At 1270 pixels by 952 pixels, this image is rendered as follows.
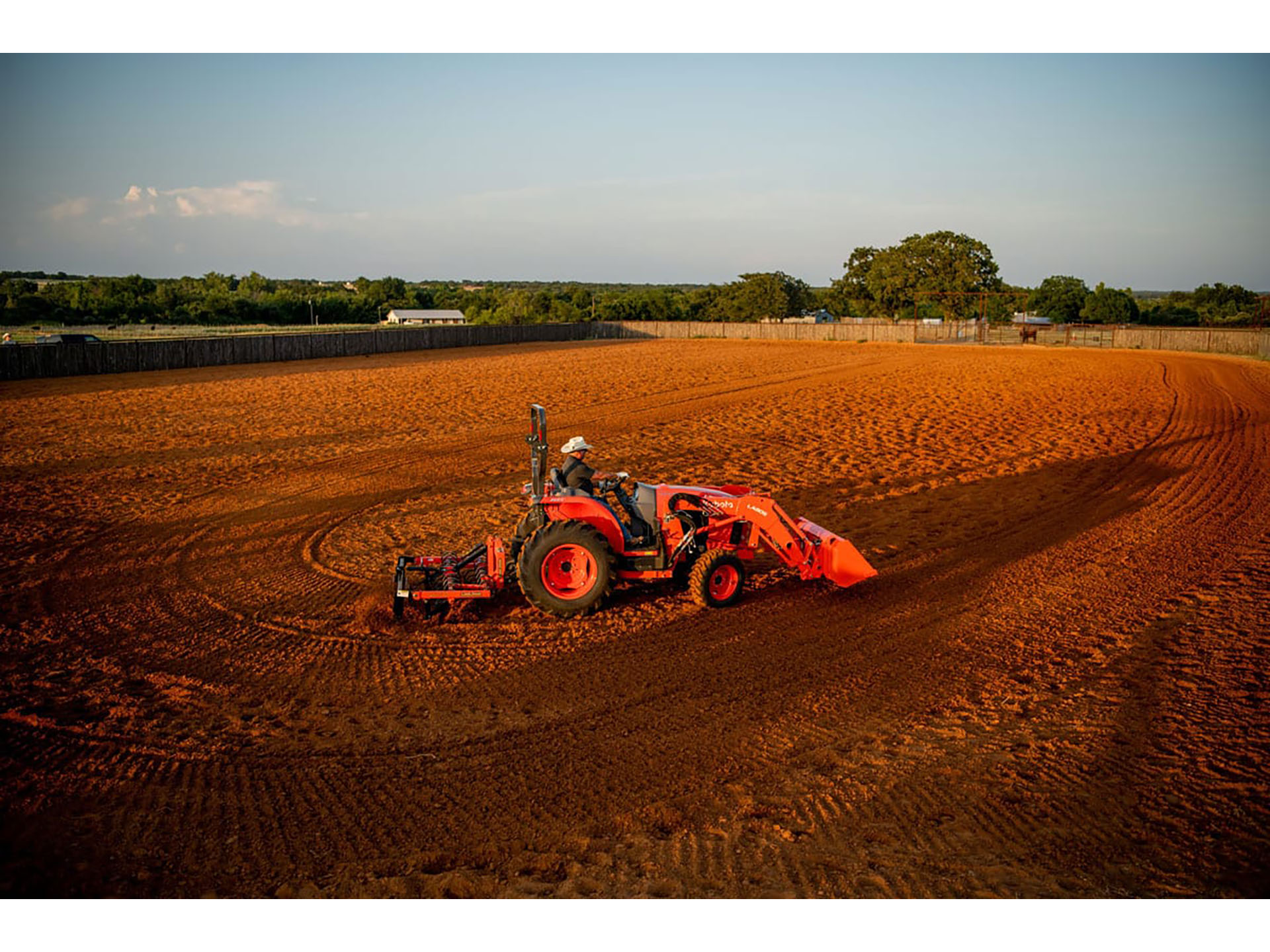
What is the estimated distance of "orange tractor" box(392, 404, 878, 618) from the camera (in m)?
7.79

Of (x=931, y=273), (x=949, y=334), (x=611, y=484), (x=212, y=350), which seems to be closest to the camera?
(x=611, y=484)

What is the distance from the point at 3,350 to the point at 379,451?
1937 centimetres

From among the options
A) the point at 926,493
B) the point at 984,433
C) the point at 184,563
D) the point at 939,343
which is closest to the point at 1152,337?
the point at 939,343

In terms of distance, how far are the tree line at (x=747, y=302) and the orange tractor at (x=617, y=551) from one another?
54.9 meters

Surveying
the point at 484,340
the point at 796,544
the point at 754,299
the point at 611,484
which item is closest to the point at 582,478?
the point at 611,484

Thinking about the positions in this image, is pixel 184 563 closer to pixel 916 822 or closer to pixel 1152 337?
pixel 916 822

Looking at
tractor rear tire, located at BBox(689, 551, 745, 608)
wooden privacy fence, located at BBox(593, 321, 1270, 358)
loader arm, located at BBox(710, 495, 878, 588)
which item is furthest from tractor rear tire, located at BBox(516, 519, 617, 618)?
wooden privacy fence, located at BBox(593, 321, 1270, 358)

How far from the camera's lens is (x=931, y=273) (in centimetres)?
7794

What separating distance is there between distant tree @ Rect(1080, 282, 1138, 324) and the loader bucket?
8798 centimetres

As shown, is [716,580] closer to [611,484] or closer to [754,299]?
[611,484]

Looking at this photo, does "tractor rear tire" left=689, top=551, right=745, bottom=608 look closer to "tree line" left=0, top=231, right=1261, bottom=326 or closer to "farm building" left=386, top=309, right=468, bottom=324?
"tree line" left=0, top=231, right=1261, bottom=326

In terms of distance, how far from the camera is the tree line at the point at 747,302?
233 feet

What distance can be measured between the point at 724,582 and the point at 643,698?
2047mm

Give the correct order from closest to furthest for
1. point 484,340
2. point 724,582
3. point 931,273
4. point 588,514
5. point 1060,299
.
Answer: point 588,514 < point 724,582 < point 484,340 < point 931,273 < point 1060,299
